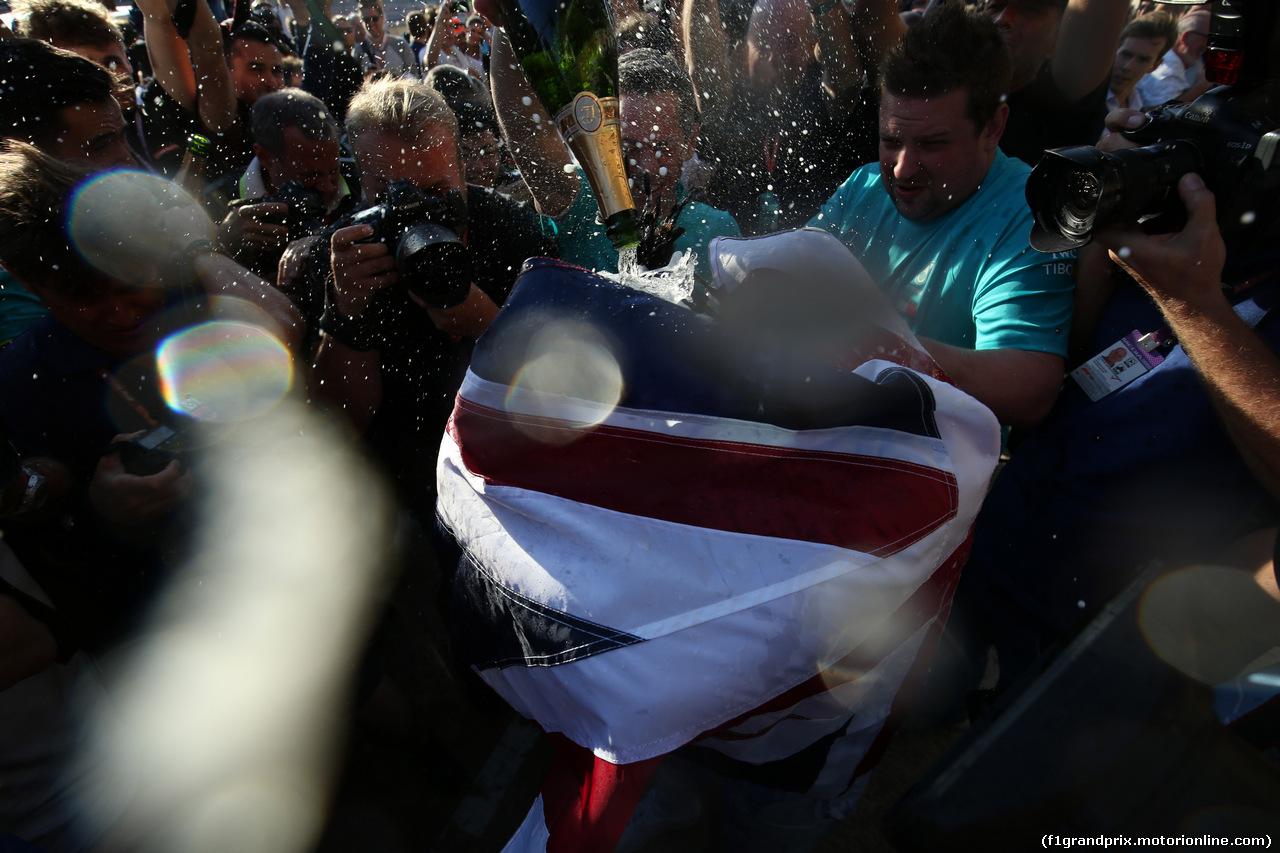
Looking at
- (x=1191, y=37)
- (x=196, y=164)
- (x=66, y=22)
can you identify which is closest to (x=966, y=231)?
(x=196, y=164)

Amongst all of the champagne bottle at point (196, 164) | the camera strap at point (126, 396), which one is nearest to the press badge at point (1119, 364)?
the camera strap at point (126, 396)

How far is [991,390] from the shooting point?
4.75ft

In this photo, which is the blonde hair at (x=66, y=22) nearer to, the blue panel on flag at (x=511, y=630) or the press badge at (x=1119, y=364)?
the blue panel on flag at (x=511, y=630)

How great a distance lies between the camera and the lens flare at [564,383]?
0.98 metres

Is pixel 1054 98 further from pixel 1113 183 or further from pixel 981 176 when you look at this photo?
pixel 1113 183

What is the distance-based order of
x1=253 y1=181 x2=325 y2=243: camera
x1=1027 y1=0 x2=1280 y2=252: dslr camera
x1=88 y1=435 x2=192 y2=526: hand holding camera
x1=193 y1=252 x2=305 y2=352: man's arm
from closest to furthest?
1. x1=1027 y1=0 x2=1280 y2=252: dslr camera
2. x1=88 y1=435 x2=192 y2=526: hand holding camera
3. x1=193 y1=252 x2=305 y2=352: man's arm
4. x1=253 y1=181 x2=325 y2=243: camera

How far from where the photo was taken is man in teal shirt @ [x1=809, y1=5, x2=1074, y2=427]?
58.1 inches

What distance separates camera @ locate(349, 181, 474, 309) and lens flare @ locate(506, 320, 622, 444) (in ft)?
2.17

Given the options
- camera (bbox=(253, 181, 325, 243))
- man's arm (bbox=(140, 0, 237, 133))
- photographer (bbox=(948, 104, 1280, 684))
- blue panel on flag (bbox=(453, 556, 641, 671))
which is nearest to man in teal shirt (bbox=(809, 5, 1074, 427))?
photographer (bbox=(948, 104, 1280, 684))

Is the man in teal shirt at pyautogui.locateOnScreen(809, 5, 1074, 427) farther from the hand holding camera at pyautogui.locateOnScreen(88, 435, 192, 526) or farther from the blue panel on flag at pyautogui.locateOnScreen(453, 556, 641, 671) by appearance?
the hand holding camera at pyautogui.locateOnScreen(88, 435, 192, 526)

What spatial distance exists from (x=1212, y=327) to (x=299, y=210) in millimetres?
2599

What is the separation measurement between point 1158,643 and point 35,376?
2.41 metres

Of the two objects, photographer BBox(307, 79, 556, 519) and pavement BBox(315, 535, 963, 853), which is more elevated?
photographer BBox(307, 79, 556, 519)

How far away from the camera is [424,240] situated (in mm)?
1525
